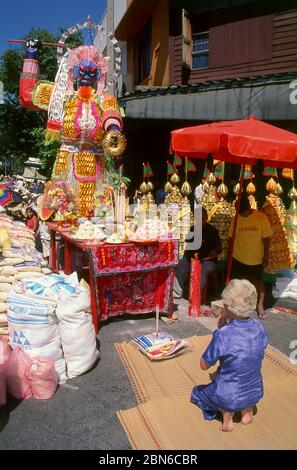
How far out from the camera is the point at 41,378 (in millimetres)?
3266

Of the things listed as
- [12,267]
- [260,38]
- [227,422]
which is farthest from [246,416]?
[260,38]

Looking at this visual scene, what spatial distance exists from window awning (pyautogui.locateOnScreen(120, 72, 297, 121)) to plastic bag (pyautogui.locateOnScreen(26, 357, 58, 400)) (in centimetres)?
577

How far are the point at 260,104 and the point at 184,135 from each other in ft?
9.35

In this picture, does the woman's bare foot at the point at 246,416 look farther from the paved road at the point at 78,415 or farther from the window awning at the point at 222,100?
the window awning at the point at 222,100

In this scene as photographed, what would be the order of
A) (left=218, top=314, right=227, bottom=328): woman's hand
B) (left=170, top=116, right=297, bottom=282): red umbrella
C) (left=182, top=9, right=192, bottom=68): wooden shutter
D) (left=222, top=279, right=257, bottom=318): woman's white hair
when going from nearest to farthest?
(left=222, top=279, right=257, bottom=318): woman's white hair, (left=218, top=314, right=227, bottom=328): woman's hand, (left=170, top=116, right=297, bottom=282): red umbrella, (left=182, top=9, right=192, bottom=68): wooden shutter

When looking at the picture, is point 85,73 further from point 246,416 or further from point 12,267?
point 246,416

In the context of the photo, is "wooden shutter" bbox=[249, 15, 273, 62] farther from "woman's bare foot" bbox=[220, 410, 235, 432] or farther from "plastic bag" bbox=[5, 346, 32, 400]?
"plastic bag" bbox=[5, 346, 32, 400]

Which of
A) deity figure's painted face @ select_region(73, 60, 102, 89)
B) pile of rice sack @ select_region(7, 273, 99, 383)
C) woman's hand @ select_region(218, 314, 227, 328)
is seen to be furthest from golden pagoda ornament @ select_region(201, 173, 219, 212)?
woman's hand @ select_region(218, 314, 227, 328)

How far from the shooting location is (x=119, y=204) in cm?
592

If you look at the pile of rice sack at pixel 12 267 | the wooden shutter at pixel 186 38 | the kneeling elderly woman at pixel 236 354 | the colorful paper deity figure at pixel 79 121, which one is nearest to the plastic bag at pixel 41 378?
the pile of rice sack at pixel 12 267

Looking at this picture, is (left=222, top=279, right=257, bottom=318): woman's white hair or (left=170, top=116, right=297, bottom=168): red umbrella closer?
(left=222, top=279, right=257, bottom=318): woman's white hair

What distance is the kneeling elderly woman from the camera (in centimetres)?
267

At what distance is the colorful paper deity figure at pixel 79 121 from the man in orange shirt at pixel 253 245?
2638 millimetres

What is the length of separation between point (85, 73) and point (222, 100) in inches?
111
